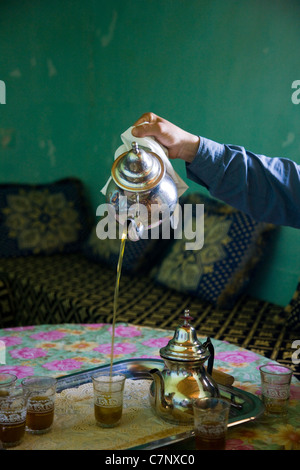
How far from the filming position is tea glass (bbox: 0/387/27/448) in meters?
0.92

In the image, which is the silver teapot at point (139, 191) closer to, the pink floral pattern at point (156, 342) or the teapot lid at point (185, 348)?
the teapot lid at point (185, 348)

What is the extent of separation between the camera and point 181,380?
101 cm

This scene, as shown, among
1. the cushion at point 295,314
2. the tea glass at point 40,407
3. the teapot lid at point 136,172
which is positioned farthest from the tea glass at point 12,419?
the cushion at point 295,314

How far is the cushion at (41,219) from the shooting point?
11.3ft

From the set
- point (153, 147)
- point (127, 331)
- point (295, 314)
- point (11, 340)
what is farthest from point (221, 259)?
point (153, 147)

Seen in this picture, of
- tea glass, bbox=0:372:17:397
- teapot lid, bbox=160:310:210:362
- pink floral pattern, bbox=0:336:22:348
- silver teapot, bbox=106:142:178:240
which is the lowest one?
pink floral pattern, bbox=0:336:22:348

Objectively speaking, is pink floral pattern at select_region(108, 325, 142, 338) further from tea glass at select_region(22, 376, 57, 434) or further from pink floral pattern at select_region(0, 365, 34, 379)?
tea glass at select_region(22, 376, 57, 434)

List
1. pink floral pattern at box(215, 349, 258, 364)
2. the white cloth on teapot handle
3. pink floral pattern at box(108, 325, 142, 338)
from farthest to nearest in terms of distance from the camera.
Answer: pink floral pattern at box(108, 325, 142, 338), pink floral pattern at box(215, 349, 258, 364), the white cloth on teapot handle

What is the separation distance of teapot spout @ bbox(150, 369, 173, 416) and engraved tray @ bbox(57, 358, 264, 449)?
0.08 meters

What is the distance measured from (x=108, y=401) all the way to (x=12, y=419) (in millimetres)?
172

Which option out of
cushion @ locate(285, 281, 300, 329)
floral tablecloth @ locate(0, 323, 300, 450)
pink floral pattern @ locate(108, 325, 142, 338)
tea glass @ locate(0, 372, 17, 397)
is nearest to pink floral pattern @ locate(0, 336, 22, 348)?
floral tablecloth @ locate(0, 323, 300, 450)

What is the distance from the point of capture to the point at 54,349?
1510 mm

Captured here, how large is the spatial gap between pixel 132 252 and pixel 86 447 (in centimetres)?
214
